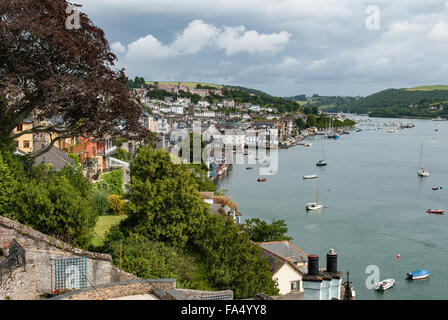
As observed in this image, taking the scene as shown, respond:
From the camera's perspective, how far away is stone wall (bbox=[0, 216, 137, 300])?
6332mm

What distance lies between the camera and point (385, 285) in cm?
1748

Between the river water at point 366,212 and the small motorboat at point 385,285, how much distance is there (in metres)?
0.21

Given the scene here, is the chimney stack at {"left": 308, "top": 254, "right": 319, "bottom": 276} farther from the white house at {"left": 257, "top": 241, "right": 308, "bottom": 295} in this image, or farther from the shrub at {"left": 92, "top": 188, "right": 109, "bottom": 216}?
the shrub at {"left": 92, "top": 188, "right": 109, "bottom": 216}

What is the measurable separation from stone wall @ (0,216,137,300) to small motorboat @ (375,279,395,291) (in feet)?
39.4

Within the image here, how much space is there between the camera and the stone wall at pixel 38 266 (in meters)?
6.33

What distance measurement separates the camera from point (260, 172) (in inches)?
1868

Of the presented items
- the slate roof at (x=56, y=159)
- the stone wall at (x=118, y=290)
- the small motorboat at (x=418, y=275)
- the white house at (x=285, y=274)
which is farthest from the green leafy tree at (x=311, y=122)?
the stone wall at (x=118, y=290)

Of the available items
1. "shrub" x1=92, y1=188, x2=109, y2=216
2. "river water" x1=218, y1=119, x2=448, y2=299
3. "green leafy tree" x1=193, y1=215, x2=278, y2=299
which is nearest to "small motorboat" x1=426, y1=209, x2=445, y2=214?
"river water" x1=218, y1=119, x2=448, y2=299

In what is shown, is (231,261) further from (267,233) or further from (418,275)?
(418,275)

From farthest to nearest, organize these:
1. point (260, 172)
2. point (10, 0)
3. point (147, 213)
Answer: point (260, 172), point (147, 213), point (10, 0)

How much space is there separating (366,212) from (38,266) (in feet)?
82.6

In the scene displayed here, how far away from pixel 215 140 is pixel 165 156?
46.6 m
